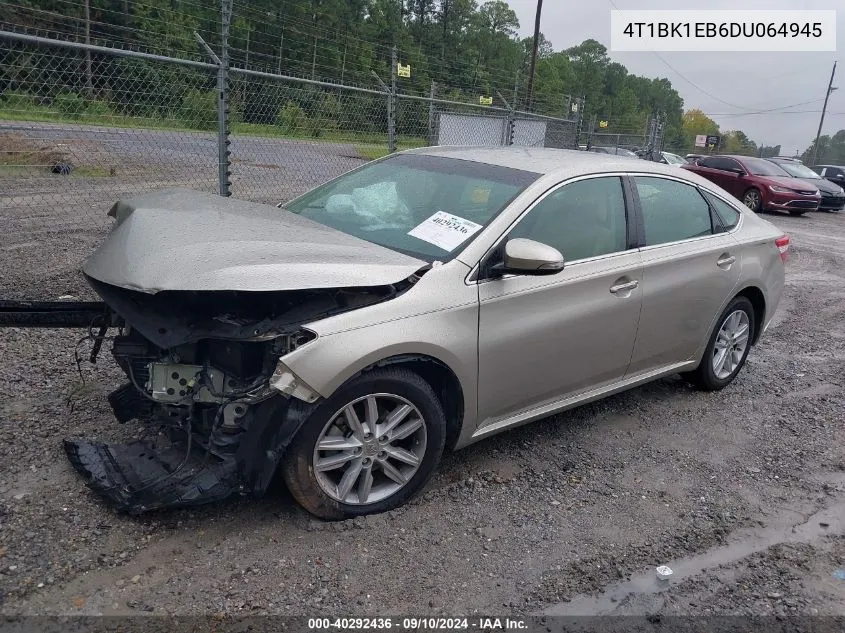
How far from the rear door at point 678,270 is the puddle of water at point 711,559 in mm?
1213

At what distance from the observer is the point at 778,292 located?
5.38m

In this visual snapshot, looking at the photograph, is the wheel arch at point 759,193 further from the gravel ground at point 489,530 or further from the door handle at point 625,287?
the door handle at point 625,287

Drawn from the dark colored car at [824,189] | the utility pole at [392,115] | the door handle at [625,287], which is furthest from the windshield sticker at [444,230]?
the dark colored car at [824,189]

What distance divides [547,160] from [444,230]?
3.19 feet

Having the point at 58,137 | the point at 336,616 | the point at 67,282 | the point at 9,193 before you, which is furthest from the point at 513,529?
the point at 9,193

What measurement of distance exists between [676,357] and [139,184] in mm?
9808

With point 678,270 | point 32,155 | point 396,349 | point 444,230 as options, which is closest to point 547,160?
point 444,230

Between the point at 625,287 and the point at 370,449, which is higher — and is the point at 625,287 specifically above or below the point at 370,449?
above

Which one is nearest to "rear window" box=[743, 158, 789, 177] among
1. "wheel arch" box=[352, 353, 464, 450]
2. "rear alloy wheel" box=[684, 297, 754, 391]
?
"rear alloy wheel" box=[684, 297, 754, 391]

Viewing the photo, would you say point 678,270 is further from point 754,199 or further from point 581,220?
point 754,199

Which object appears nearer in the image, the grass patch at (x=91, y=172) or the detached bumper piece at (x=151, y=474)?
the detached bumper piece at (x=151, y=474)

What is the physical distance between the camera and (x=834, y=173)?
25.2 meters

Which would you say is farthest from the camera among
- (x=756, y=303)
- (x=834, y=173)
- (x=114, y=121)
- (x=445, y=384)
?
(x=834, y=173)

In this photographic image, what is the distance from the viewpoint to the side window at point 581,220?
11.9 ft
